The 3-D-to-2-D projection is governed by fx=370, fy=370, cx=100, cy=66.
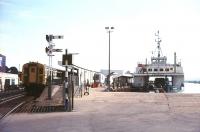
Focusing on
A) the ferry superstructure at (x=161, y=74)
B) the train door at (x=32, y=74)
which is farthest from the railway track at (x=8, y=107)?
the ferry superstructure at (x=161, y=74)

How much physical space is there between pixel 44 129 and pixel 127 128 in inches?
108

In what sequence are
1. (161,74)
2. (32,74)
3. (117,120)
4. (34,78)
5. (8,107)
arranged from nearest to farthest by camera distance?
(117,120)
(8,107)
(34,78)
(32,74)
(161,74)

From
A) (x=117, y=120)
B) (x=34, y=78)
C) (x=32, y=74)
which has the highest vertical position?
(x=32, y=74)

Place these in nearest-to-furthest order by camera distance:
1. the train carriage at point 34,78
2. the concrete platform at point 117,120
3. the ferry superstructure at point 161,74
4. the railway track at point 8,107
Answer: the concrete platform at point 117,120
the railway track at point 8,107
the train carriage at point 34,78
the ferry superstructure at point 161,74

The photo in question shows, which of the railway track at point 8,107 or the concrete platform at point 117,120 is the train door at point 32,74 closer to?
the railway track at point 8,107

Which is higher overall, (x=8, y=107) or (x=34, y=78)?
→ (x=34, y=78)

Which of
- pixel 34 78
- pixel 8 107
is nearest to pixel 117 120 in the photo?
pixel 8 107

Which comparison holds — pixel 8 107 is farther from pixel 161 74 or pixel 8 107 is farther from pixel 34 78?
pixel 161 74

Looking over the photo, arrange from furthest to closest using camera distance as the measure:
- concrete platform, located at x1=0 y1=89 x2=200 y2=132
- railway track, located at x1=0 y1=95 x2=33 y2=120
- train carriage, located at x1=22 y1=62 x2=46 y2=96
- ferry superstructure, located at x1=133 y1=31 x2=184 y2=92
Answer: ferry superstructure, located at x1=133 y1=31 x2=184 y2=92 < train carriage, located at x1=22 y1=62 x2=46 y2=96 < railway track, located at x1=0 y1=95 x2=33 y2=120 < concrete platform, located at x1=0 y1=89 x2=200 y2=132

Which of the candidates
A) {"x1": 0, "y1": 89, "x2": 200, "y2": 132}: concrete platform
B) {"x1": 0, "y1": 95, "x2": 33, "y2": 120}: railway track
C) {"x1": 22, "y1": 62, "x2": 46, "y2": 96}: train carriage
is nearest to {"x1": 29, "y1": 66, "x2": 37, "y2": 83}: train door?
{"x1": 22, "y1": 62, "x2": 46, "y2": 96}: train carriage

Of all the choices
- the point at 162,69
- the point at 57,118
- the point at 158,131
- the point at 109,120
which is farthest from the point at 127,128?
the point at 162,69

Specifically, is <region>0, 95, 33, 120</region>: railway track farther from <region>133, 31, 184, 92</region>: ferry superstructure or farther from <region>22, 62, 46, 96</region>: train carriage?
<region>133, 31, 184, 92</region>: ferry superstructure

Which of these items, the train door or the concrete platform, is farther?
the train door

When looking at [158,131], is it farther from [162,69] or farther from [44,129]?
[162,69]
